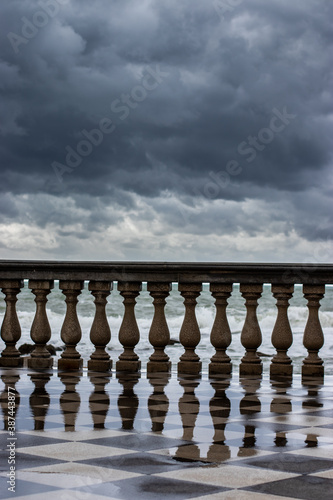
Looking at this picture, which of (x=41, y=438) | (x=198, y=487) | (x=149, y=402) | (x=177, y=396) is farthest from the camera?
(x=177, y=396)

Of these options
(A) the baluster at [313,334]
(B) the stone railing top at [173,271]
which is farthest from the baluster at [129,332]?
(A) the baluster at [313,334]

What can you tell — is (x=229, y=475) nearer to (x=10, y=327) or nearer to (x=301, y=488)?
(x=301, y=488)

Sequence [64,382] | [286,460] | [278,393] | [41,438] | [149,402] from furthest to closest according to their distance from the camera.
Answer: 1. [64,382]
2. [278,393]
3. [149,402]
4. [41,438]
5. [286,460]

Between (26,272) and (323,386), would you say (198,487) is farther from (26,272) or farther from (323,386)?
(26,272)

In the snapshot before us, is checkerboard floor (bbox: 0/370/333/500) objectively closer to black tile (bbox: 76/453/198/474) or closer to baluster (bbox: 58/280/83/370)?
black tile (bbox: 76/453/198/474)

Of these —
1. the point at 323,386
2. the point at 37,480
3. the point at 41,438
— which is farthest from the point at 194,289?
the point at 37,480

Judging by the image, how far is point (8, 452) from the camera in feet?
12.2

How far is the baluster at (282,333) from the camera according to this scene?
7734 millimetres

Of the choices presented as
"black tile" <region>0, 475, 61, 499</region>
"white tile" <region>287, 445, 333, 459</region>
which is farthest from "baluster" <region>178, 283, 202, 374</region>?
"black tile" <region>0, 475, 61, 499</region>

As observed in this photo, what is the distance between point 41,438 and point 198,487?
1.36 meters

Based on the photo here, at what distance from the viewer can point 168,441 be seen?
162 inches

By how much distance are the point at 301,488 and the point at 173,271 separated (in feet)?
16.3

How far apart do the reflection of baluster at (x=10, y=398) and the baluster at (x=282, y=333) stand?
2647 millimetres

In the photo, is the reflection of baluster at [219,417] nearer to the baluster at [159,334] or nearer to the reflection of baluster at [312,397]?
the reflection of baluster at [312,397]
